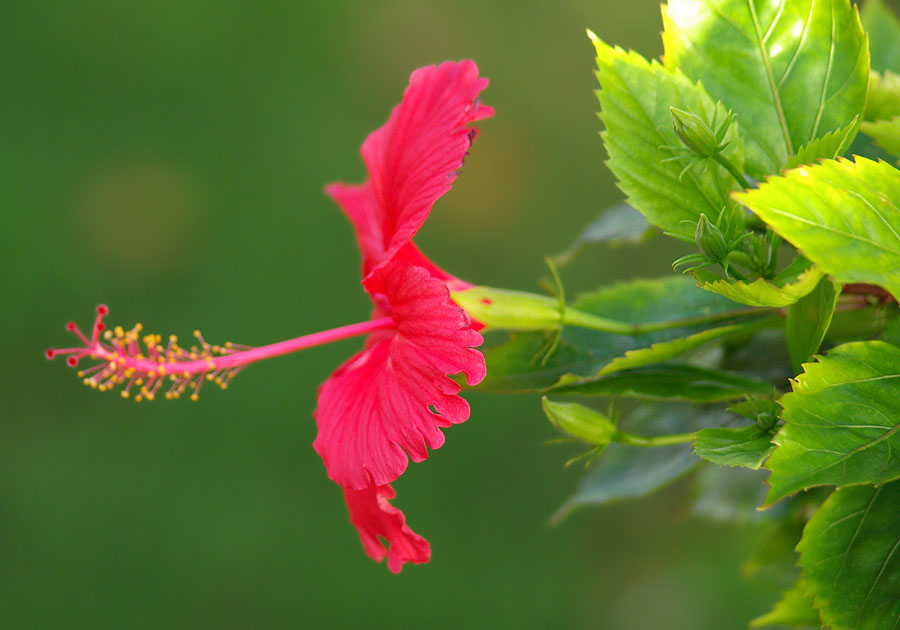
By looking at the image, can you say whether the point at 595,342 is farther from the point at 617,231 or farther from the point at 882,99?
the point at 882,99

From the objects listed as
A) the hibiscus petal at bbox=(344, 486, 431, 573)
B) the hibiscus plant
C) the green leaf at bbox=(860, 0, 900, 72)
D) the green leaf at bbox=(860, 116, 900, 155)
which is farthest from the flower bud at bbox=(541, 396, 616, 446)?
the green leaf at bbox=(860, 0, 900, 72)

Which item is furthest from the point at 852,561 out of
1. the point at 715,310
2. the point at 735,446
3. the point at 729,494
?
the point at 729,494

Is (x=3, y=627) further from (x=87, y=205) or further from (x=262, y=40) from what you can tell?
(x=262, y=40)

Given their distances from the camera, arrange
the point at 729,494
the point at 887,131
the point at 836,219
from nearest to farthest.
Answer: the point at 836,219 → the point at 887,131 → the point at 729,494

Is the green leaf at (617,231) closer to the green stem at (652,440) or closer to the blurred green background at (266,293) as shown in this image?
the green stem at (652,440)

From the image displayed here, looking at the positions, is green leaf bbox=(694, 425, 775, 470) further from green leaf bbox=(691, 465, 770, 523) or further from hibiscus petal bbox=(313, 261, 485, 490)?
green leaf bbox=(691, 465, 770, 523)

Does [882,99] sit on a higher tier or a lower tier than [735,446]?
higher
